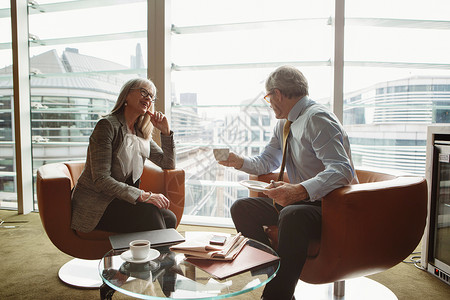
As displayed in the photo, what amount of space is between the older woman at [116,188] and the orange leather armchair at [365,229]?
89cm

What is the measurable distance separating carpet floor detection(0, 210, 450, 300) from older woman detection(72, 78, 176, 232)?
45 centimetres

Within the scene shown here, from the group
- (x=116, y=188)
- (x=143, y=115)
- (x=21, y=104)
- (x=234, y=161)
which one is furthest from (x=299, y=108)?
(x=21, y=104)

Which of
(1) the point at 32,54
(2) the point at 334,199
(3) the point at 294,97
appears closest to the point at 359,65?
(3) the point at 294,97

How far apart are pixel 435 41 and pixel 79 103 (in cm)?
365

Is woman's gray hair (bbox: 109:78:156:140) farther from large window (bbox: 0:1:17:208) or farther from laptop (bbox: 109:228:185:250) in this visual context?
large window (bbox: 0:1:17:208)

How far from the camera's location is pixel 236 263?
123 centimetres

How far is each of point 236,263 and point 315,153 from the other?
799 millimetres

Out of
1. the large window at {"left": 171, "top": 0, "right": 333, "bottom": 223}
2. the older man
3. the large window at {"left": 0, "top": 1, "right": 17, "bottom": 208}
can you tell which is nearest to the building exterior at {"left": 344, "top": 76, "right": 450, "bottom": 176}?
the large window at {"left": 171, "top": 0, "right": 333, "bottom": 223}

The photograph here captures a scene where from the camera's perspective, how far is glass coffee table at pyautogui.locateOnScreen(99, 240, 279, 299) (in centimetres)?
105

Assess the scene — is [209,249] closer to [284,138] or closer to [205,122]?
[284,138]

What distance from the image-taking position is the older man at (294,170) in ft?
4.74

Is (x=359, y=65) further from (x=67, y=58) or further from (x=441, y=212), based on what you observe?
(x=67, y=58)

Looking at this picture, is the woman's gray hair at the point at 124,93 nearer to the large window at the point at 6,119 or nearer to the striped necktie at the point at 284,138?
the striped necktie at the point at 284,138

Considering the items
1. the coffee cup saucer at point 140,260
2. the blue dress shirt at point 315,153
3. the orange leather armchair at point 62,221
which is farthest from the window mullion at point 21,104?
the coffee cup saucer at point 140,260
